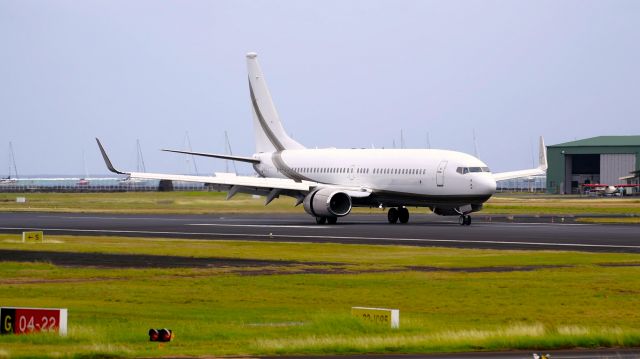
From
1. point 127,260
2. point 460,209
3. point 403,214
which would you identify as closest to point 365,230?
point 460,209

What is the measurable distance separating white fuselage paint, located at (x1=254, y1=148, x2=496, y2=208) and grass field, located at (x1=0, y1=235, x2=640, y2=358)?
19.4 m

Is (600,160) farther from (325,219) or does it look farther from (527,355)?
(527,355)

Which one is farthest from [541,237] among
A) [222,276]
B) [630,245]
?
[222,276]

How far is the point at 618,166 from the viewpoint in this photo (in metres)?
182

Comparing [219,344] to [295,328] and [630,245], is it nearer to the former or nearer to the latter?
[295,328]

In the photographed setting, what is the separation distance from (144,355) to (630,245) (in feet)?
112

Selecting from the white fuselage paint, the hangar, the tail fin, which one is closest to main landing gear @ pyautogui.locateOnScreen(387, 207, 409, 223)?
the white fuselage paint

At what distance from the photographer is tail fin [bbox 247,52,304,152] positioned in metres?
85.6

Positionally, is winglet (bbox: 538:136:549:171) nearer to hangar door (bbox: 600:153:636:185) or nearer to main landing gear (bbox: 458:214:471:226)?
main landing gear (bbox: 458:214:471:226)

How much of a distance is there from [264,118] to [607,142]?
110 meters

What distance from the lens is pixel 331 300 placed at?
108ft

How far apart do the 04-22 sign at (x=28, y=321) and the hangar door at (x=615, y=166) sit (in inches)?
6407

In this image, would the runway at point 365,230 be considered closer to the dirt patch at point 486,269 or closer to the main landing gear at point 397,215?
the main landing gear at point 397,215

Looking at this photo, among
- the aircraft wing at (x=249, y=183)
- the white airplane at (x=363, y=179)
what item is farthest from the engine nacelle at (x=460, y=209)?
the aircraft wing at (x=249, y=183)
